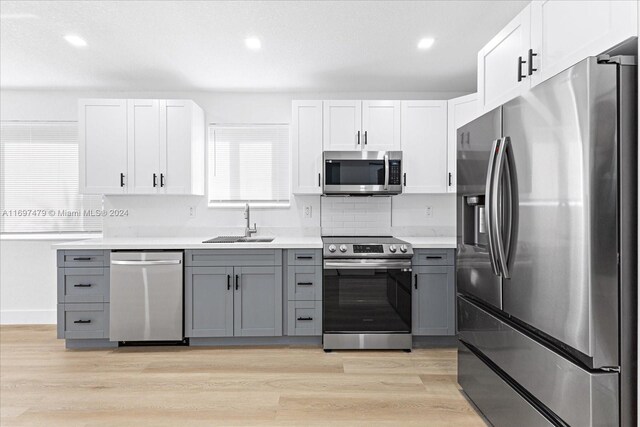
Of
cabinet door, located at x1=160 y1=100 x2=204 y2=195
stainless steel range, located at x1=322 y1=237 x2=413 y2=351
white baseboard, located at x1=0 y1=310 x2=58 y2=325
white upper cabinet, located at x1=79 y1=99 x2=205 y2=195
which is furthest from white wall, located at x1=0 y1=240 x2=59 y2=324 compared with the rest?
stainless steel range, located at x1=322 y1=237 x2=413 y2=351

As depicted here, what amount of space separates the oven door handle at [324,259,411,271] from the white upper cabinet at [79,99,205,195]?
5.23ft

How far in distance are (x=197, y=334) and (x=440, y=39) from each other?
317 centimetres

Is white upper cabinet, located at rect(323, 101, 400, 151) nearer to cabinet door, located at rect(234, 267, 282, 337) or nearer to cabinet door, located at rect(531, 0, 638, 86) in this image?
cabinet door, located at rect(234, 267, 282, 337)

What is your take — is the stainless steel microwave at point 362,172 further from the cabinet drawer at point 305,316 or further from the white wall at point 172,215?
the cabinet drawer at point 305,316

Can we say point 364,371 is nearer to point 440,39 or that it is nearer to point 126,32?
point 440,39

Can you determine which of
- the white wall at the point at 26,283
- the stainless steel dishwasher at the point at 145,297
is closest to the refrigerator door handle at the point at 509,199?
the stainless steel dishwasher at the point at 145,297

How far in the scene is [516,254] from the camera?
1.74m

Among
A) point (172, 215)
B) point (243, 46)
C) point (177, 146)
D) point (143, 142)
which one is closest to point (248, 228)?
point (172, 215)

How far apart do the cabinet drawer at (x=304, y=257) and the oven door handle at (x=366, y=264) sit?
0.11 metres

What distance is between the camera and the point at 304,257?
3.49 metres

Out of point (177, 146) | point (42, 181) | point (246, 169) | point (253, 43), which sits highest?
point (253, 43)

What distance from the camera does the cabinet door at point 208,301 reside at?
3467 millimetres

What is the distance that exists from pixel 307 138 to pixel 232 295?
1630 millimetres

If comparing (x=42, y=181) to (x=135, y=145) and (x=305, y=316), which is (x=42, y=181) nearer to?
(x=135, y=145)
